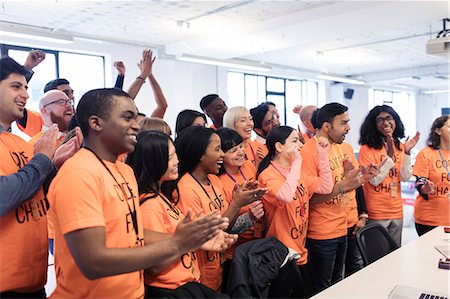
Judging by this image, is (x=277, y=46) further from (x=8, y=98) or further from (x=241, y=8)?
(x=8, y=98)

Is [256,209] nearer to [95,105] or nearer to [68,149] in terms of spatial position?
[68,149]

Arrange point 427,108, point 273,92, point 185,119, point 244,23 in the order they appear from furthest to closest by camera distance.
A: point 427,108
point 273,92
point 244,23
point 185,119

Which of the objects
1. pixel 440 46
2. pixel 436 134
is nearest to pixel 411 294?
pixel 436 134

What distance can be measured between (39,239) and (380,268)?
1.64m

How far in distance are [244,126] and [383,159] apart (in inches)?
48.8

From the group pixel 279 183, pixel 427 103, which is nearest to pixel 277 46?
pixel 279 183

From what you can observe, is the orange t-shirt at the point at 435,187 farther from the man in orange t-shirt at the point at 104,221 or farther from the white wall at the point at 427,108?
the white wall at the point at 427,108

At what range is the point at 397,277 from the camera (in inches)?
77.1

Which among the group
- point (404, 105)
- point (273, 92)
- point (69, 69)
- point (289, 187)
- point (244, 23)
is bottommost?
point (289, 187)

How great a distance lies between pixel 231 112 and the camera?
3.09 meters

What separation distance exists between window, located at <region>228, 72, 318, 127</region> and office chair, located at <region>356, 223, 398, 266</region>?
776cm

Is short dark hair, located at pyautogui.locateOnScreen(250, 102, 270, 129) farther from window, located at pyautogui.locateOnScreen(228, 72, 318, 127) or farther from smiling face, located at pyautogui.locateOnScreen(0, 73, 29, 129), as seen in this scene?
window, located at pyautogui.locateOnScreen(228, 72, 318, 127)

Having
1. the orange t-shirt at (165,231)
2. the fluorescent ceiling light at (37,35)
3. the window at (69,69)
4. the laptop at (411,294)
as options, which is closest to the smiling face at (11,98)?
the orange t-shirt at (165,231)

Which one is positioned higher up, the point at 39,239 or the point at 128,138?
the point at 128,138
